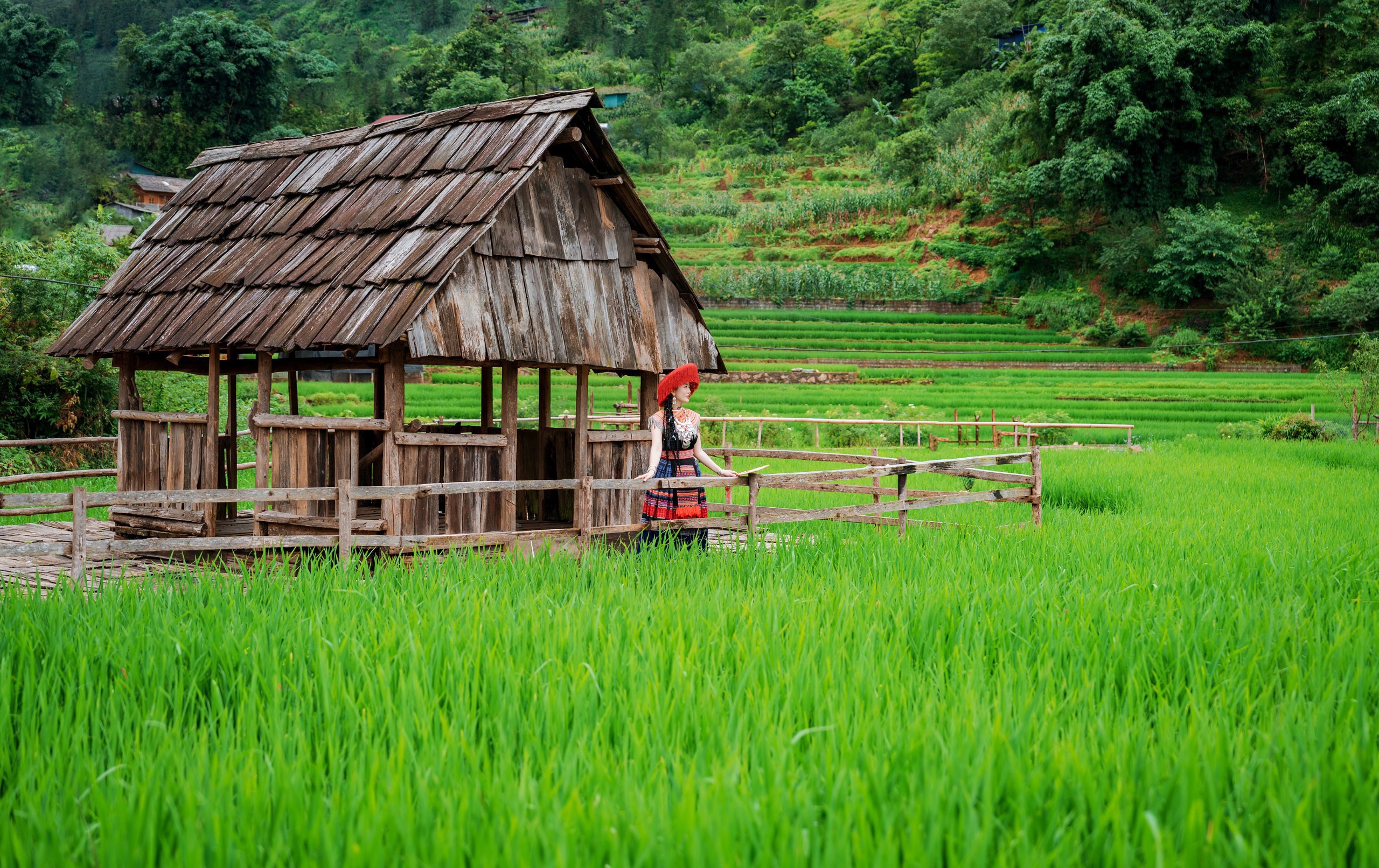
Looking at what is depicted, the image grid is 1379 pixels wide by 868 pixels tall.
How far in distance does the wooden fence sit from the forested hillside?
15345mm

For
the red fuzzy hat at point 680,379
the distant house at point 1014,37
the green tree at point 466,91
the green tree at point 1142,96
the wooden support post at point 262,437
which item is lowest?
the wooden support post at point 262,437

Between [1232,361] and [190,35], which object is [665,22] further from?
[1232,361]

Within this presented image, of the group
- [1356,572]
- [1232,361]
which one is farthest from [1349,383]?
[1356,572]

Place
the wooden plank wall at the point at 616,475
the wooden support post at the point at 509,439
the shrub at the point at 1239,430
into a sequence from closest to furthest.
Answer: the wooden support post at the point at 509,439, the wooden plank wall at the point at 616,475, the shrub at the point at 1239,430

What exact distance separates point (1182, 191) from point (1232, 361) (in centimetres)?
1311

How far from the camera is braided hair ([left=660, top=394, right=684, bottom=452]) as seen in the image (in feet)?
25.2

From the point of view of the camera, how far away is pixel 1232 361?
127ft

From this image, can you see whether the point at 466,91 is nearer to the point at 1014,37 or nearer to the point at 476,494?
the point at 1014,37

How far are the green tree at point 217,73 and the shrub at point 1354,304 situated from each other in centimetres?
5507

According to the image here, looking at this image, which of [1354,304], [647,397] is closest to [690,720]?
[647,397]

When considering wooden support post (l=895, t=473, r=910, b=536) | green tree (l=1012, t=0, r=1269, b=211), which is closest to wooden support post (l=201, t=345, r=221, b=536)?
wooden support post (l=895, t=473, r=910, b=536)

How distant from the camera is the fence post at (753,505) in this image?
780 centimetres

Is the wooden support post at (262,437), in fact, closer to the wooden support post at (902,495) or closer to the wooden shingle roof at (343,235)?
the wooden shingle roof at (343,235)

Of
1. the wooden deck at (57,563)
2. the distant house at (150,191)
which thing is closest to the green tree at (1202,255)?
the wooden deck at (57,563)
